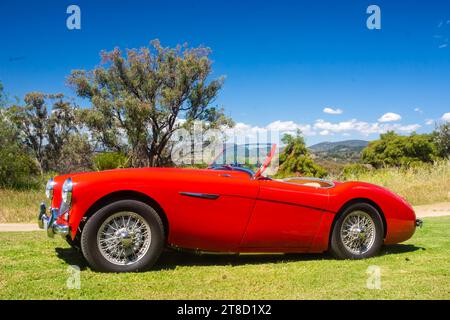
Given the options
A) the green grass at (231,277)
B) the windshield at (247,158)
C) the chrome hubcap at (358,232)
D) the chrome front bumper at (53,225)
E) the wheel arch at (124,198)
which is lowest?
the green grass at (231,277)

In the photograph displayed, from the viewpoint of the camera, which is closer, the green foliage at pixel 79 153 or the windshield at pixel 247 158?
the windshield at pixel 247 158

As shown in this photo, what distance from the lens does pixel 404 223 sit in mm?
6367

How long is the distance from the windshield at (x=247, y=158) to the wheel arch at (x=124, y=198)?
1166mm

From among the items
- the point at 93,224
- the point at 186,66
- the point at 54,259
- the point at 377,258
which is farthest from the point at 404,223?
the point at 186,66

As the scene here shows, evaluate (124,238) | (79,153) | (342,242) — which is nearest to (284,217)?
(342,242)

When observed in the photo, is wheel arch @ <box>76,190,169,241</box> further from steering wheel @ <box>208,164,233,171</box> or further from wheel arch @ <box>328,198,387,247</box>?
wheel arch @ <box>328,198,387,247</box>

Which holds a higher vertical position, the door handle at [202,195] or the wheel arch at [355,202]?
the door handle at [202,195]

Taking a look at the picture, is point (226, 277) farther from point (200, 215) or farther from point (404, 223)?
point (404, 223)

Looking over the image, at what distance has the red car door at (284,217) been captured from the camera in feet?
17.8

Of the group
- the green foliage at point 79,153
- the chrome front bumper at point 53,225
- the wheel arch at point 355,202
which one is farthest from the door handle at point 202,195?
the green foliage at point 79,153

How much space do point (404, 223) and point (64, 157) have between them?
40210 millimetres

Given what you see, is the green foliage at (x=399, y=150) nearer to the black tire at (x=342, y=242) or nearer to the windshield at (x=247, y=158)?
the black tire at (x=342, y=242)

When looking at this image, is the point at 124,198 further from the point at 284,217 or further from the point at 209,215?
the point at 284,217

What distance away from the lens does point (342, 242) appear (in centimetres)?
587
